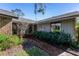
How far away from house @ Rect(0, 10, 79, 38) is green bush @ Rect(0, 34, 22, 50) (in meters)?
0.19

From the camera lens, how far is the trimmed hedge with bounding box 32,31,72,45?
6.51 metres

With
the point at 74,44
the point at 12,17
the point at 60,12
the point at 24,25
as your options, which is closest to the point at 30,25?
the point at 24,25

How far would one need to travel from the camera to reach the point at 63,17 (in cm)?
666

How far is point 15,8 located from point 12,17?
1.14 feet

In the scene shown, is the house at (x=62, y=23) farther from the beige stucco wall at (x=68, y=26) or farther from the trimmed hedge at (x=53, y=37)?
the trimmed hedge at (x=53, y=37)

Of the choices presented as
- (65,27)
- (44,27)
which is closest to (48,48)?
(44,27)

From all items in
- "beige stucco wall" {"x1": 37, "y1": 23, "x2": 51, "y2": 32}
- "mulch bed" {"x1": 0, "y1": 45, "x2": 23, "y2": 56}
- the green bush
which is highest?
"beige stucco wall" {"x1": 37, "y1": 23, "x2": 51, "y2": 32}

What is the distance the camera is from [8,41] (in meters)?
6.25

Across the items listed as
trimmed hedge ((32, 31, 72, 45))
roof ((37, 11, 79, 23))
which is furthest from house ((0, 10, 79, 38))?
trimmed hedge ((32, 31, 72, 45))

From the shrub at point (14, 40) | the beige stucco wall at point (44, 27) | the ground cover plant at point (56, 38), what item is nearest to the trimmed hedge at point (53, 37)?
the ground cover plant at point (56, 38)

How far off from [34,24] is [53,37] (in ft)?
2.61

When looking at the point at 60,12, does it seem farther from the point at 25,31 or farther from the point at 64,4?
the point at 25,31

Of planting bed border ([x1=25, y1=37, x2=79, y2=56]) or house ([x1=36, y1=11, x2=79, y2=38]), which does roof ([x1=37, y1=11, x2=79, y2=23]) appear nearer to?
house ([x1=36, y1=11, x2=79, y2=38])

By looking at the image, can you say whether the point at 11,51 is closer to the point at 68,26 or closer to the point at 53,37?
the point at 53,37
